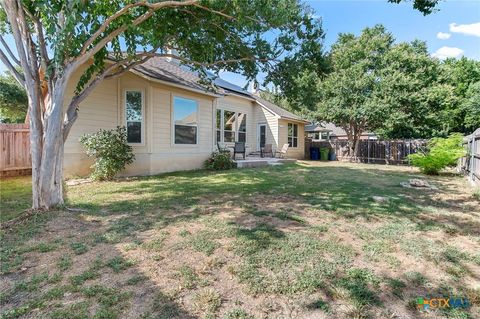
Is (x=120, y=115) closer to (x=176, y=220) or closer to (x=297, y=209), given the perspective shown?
(x=176, y=220)

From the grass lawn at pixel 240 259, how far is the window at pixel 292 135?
13.7m

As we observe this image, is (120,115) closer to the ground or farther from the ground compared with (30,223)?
farther from the ground

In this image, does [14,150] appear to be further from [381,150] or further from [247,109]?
[381,150]

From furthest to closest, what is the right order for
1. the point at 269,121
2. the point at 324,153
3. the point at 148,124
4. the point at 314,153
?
the point at 314,153 → the point at 324,153 → the point at 269,121 → the point at 148,124

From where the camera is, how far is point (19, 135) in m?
8.86

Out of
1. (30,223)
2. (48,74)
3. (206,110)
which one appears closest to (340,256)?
(30,223)

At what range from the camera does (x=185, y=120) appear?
10.5 m

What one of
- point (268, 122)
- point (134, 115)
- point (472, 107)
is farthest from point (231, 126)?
point (472, 107)

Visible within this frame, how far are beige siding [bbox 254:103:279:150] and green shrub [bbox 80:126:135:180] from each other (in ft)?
35.1

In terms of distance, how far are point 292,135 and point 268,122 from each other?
280cm

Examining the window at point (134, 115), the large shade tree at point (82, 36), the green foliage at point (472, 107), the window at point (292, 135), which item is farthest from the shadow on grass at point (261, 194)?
the green foliage at point (472, 107)

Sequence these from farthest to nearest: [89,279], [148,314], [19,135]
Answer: [19,135], [89,279], [148,314]

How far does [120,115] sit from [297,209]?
23.4 feet

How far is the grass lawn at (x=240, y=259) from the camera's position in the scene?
211 centimetres
